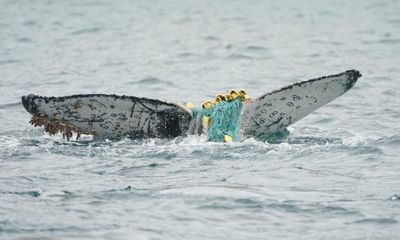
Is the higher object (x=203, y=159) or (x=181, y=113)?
(x=181, y=113)

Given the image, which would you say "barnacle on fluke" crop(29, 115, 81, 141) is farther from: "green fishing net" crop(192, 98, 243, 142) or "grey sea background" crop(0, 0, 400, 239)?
"green fishing net" crop(192, 98, 243, 142)

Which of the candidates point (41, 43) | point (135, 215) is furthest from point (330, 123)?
point (41, 43)

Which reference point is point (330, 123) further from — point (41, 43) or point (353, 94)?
point (41, 43)

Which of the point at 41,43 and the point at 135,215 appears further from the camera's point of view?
the point at 41,43

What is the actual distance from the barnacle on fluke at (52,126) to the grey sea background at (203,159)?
7.4 inches

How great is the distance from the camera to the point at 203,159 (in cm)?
1348

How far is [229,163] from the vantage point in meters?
13.2

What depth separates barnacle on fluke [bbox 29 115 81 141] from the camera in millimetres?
14414

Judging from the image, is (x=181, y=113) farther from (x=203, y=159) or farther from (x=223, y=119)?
(x=203, y=159)

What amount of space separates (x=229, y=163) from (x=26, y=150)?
3.03 m

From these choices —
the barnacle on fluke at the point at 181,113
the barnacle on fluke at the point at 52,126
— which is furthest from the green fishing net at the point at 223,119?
the barnacle on fluke at the point at 52,126

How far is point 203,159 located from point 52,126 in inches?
97.4

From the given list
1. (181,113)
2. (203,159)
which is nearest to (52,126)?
(181,113)

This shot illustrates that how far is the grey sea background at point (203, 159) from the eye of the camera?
35.1 ft
